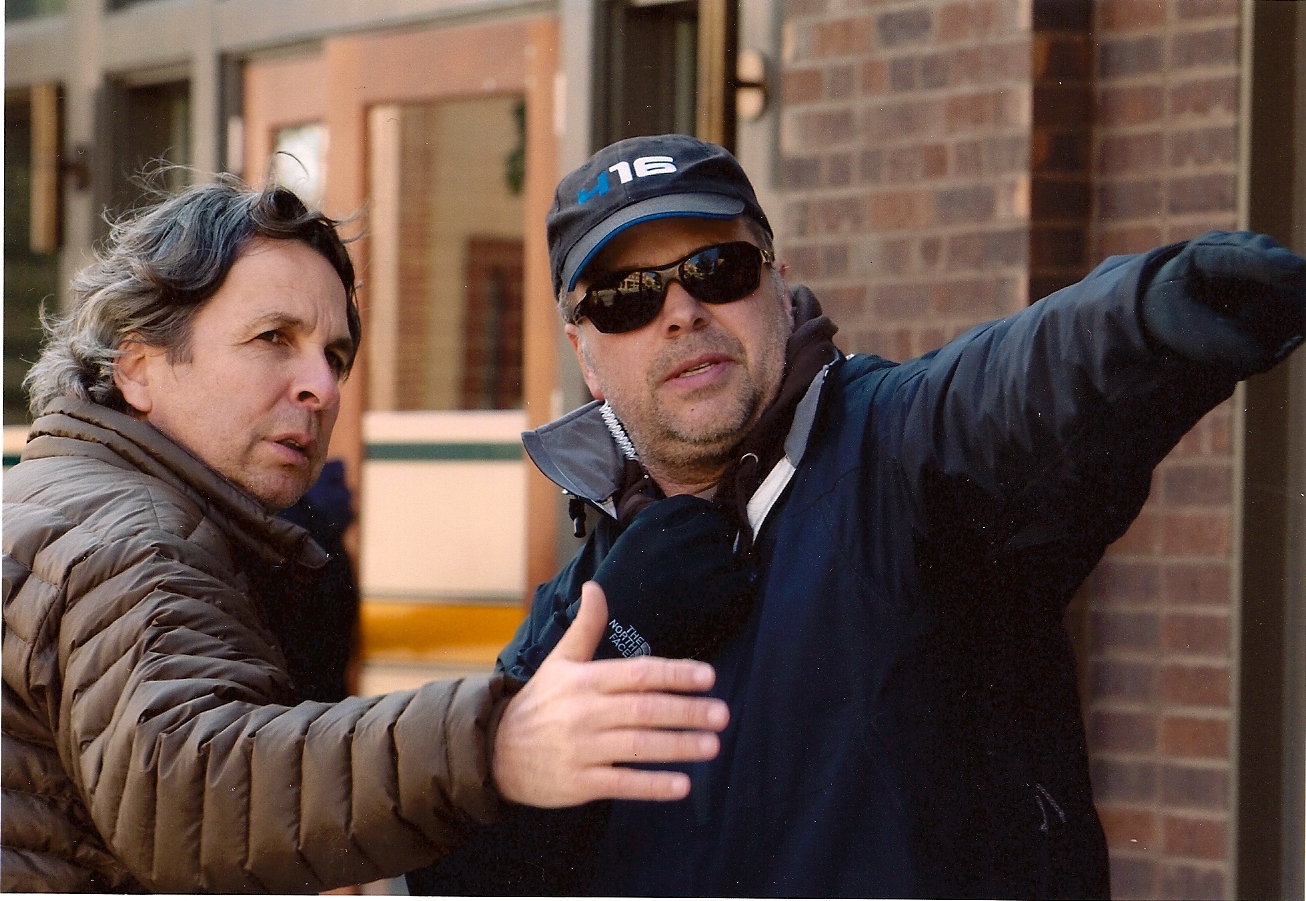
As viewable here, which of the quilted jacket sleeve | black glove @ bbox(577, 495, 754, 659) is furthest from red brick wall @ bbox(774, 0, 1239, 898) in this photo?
the quilted jacket sleeve

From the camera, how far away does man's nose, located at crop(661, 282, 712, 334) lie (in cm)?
224

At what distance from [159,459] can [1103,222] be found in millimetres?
2024

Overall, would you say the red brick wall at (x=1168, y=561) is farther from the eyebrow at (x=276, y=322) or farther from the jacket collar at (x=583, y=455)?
the eyebrow at (x=276, y=322)

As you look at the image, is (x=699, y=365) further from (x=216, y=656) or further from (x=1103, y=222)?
(x=1103, y=222)

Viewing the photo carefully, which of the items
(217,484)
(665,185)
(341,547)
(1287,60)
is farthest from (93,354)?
(1287,60)

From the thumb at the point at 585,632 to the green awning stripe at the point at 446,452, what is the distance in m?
2.70

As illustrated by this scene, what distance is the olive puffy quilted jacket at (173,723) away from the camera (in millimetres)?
1602

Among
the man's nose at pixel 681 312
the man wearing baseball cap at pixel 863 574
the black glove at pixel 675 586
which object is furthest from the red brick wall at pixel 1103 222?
the black glove at pixel 675 586

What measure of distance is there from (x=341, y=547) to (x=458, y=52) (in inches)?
55.5

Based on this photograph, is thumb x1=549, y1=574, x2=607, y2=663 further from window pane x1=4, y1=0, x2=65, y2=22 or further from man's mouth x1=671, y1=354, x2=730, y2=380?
window pane x1=4, y1=0, x2=65, y2=22

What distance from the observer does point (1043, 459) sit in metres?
1.90

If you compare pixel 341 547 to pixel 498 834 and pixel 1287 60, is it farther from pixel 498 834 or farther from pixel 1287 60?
pixel 1287 60

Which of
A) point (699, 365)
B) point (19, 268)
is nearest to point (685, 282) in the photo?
point (699, 365)

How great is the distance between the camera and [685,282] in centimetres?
225
